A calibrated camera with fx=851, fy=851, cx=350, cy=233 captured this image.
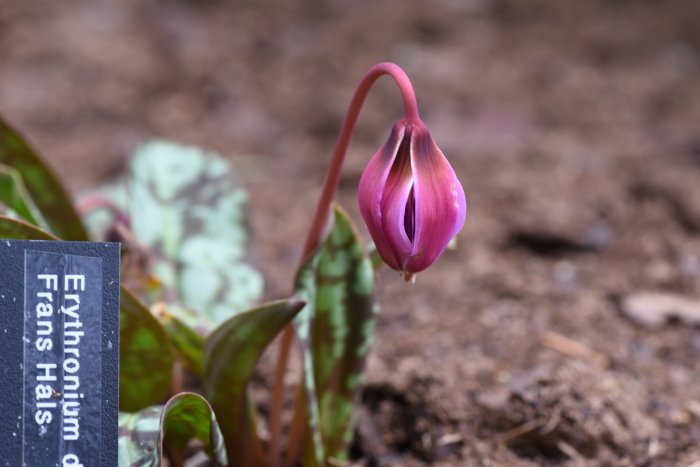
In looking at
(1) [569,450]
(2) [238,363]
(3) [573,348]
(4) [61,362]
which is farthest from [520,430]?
(4) [61,362]

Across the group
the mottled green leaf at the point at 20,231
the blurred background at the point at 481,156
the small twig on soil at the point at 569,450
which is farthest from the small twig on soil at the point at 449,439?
the mottled green leaf at the point at 20,231

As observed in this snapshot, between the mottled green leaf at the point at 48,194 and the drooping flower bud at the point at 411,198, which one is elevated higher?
the mottled green leaf at the point at 48,194

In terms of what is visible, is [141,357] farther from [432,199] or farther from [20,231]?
[432,199]

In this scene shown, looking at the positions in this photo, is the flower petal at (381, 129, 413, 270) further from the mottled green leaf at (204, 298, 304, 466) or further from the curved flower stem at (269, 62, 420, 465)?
the mottled green leaf at (204, 298, 304, 466)

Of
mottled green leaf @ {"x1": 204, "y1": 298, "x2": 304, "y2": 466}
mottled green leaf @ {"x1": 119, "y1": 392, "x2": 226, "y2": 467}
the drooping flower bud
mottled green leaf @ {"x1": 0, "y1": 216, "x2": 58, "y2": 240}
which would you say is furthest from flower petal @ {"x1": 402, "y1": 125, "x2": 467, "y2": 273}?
mottled green leaf @ {"x1": 0, "y1": 216, "x2": 58, "y2": 240}

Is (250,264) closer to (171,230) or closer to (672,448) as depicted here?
(171,230)

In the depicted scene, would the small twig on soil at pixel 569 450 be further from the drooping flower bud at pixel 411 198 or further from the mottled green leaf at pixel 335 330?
the drooping flower bud at pixel 411 198

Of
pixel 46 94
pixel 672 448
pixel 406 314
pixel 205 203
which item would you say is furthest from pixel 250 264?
pixel 46 94
